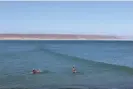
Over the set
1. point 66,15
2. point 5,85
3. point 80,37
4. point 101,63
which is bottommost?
point 5,85

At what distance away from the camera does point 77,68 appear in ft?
9.89

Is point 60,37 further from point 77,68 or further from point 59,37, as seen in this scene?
point 77,68

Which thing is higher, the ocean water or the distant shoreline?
the distant shoreline

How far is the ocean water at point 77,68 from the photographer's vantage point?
2.92m

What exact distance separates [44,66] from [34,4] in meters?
0.65

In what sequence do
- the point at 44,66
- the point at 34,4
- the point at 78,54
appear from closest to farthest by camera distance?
the point at 34,4 < the point at 44,66 < the point at 78,54

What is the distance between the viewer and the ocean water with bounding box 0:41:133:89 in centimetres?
292

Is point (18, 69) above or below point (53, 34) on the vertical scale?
below

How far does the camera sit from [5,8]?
2760mm

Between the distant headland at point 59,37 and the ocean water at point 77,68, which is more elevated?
the distant headland at point 59,37

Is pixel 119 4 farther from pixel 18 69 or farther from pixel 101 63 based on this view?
pixel 18 69

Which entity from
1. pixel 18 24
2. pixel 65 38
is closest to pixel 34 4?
pixel 18 24

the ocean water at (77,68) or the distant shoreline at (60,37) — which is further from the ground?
the distant shoreline at (60,37)

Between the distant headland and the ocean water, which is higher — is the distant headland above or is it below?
above
